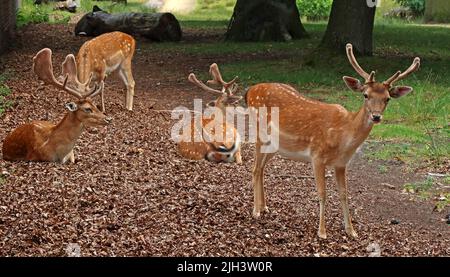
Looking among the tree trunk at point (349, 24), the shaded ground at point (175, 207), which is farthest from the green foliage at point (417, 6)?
the shaded ground at point (175, 207)

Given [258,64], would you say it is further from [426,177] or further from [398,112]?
[426,177]

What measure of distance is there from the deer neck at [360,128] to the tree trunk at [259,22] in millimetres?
13728

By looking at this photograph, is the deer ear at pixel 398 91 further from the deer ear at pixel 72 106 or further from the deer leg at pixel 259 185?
the deer ear at pixel 72 106

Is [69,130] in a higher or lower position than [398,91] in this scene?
lower

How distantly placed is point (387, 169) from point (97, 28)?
12.7 metres

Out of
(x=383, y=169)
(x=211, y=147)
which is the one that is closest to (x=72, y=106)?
(x=211, y=147)

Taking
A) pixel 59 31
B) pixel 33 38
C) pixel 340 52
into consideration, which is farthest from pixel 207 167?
pixel 59 31

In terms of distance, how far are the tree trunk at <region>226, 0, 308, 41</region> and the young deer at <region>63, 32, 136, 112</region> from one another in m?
8.22

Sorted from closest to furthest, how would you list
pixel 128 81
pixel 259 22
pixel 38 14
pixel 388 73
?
pixel 128 81, pixel 388 73, pixel 259 22, pixel 38 14

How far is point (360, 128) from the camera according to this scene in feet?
22.2

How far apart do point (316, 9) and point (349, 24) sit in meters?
12.2

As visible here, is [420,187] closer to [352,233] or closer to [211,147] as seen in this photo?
[211,147]

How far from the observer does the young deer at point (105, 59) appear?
11.5m

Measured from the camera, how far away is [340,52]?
16.2 meters
